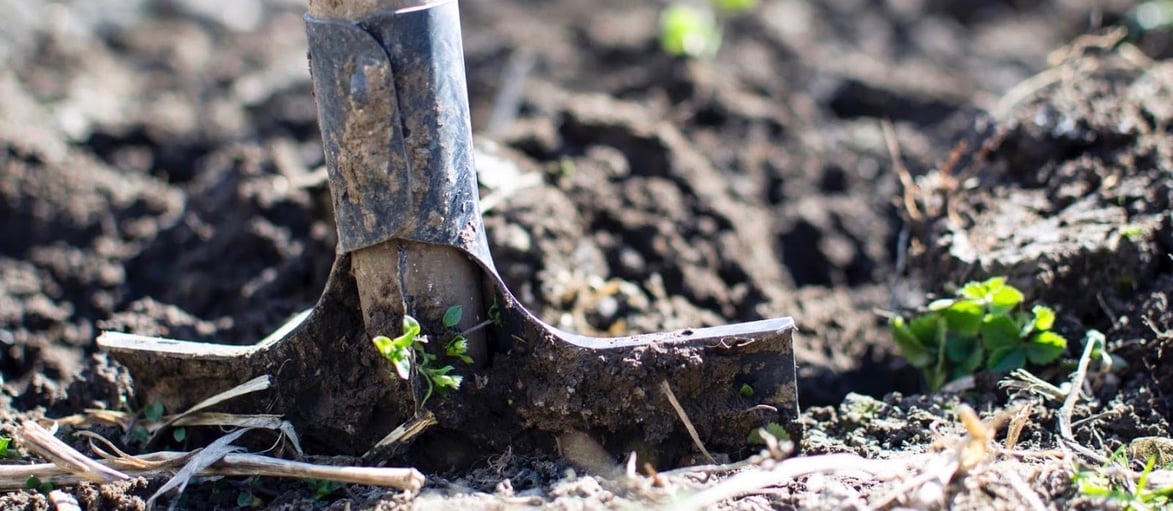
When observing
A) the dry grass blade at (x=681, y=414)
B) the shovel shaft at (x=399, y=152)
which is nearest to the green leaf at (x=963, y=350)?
the dry grass blade at (x=681, y=414)

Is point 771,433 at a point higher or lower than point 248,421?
lower

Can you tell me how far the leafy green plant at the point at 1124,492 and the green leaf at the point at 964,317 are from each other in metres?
0.49

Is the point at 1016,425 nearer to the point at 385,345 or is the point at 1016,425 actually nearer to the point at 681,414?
the point at 681,414

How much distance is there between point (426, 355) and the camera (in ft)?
6.07

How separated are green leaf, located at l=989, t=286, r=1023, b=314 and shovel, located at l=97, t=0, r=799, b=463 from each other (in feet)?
1.79

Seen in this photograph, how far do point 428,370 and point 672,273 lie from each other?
1190 millimetres

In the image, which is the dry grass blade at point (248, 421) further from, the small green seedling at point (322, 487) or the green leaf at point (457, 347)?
the green leaf at point (457, 347)

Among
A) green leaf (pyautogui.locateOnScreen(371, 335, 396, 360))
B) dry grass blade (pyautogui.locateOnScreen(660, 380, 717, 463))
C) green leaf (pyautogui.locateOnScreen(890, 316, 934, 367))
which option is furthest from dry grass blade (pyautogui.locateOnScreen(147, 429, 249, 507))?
green leaf (pyautogui.locateOnScreen(890, 316, 934, 367))

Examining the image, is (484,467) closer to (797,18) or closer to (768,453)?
(768,453)

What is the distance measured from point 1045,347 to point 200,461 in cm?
167

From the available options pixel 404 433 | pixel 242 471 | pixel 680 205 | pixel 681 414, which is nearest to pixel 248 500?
pixel 242 471

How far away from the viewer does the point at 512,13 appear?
5.37 meters

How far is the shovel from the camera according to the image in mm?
1743

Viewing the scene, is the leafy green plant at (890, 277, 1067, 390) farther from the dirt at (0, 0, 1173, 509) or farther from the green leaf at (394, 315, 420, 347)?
the green leaf at (394, 315, 420, 347)
